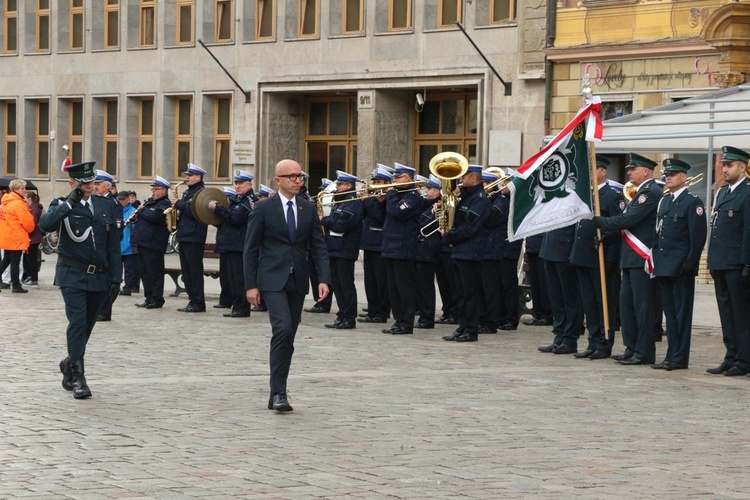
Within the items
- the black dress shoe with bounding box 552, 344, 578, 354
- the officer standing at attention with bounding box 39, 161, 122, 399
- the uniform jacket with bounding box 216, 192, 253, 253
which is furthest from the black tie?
the uniform jacket with bounding box 216, 192, 253, 253

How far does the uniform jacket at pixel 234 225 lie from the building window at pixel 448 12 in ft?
50.0

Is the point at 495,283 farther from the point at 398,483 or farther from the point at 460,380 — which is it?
the point at 398,483

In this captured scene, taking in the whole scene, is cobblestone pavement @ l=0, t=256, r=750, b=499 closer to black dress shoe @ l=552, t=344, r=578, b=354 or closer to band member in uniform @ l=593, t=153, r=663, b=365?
black dress shoe @ l=552, t=344, r=578, b=354

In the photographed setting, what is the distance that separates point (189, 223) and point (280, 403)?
9.58m

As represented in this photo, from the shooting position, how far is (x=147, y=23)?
41500 millimetres

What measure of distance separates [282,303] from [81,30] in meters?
33.7

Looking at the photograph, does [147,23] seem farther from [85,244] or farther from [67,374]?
[67,374]

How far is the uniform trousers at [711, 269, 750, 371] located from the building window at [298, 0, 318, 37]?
24362mm

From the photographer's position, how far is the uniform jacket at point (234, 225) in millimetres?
19609

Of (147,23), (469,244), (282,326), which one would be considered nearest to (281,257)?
(282,326)

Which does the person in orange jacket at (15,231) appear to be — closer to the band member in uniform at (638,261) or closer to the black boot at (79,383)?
the band member in uniform at (638,261)

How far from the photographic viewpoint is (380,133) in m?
35.7

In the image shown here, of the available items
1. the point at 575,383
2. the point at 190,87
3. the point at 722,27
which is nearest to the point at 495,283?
the point at 575,383

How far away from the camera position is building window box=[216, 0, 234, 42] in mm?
39250
